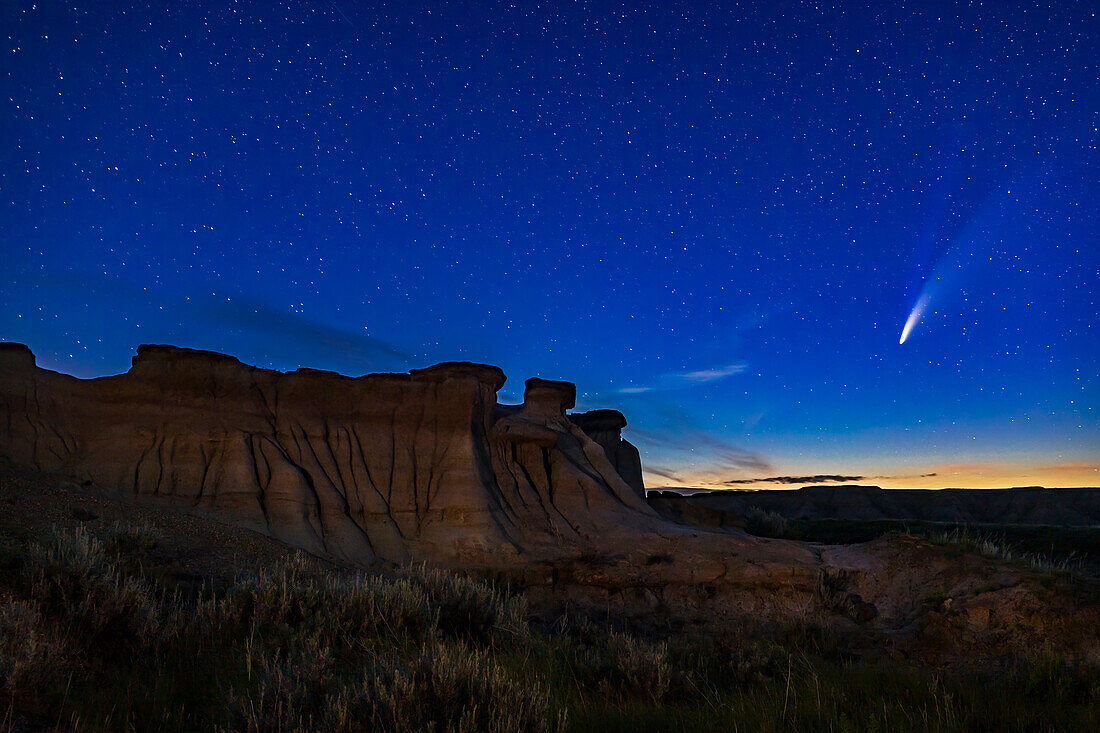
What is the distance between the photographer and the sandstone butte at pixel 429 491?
18219 millimetres

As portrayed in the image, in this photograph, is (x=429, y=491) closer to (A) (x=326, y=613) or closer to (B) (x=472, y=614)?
(B) (x=472, y=614)

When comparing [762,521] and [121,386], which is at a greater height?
[121,386]

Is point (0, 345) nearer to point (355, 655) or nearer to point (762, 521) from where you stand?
point (355, 655)

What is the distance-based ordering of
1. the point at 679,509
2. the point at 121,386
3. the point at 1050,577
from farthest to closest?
1. the point at 679,509
2. the point at 121,386
3. the point at 1050,577

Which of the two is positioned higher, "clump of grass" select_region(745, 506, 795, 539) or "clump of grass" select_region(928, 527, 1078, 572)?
"clump of grass" select_region(928, 527, 1078, 572)

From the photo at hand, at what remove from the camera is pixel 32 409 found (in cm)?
2114

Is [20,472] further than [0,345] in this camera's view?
No

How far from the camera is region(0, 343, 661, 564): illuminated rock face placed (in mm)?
20594

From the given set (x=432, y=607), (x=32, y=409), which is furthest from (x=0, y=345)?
(x=432, y=607)

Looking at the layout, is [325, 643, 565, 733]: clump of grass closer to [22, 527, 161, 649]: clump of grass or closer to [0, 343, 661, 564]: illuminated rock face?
[22, 527, 161, 649]: clump of grass

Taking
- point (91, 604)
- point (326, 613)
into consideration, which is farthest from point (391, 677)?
point (91, 604)

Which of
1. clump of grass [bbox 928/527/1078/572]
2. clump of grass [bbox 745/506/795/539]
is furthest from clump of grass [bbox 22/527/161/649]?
clump of grass [bbox 745/506/795/539]

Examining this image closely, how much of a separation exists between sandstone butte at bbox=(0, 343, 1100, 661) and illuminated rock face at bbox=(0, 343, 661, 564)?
0.06 metres

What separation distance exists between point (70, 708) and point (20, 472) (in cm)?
1821
